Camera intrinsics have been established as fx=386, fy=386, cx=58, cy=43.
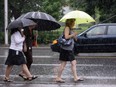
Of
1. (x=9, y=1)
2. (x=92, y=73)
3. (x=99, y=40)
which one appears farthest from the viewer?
(x=9, y=1)

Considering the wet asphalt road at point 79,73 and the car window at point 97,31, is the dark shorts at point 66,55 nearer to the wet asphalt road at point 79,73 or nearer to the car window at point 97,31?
the wet asphalt road at point 79,73

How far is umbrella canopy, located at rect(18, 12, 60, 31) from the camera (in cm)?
1027

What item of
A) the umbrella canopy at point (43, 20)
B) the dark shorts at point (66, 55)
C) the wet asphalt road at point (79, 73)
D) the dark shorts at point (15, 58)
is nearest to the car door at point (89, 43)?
the wet asphalt road at point (79, 73)

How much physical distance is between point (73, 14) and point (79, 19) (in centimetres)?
21

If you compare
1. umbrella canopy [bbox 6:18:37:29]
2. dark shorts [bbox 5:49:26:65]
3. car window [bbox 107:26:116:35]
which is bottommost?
dark shorts [bbox 5:49:26:65]

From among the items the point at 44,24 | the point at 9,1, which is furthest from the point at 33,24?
the point at 9,1

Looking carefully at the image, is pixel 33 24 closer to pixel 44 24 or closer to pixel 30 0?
pixel 44 24

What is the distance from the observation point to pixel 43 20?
10414 mm

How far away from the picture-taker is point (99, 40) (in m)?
17.4

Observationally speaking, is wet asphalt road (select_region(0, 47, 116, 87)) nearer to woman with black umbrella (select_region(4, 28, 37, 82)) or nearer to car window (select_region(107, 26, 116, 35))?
woman with black umbrella (select_region(4, 28, 37, 82))

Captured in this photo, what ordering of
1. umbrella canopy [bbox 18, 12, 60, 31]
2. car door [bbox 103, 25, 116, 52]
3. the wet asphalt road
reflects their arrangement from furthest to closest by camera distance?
car door [bbox 103, 25, 116, 52]
umbrella canopy [bbox 18, 12, 60, 31]
the wet asphalt road

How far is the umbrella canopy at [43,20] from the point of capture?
1027 centimetres

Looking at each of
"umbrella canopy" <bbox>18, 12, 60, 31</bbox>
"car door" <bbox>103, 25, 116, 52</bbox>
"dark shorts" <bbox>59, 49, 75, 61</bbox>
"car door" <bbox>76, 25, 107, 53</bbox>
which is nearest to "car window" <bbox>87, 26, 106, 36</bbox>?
"car door" <bbox>76, 25, 107, 53</bbox>

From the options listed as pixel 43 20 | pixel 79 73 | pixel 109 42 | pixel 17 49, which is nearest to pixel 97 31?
pixel 109 42
